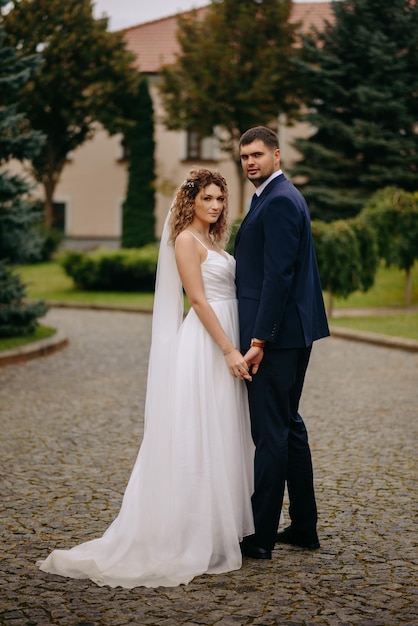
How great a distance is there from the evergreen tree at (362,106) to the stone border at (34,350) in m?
13.7

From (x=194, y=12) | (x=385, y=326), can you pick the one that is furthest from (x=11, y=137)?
A: (x=194, y=12)

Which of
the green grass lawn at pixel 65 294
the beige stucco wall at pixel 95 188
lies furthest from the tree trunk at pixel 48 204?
the green grass lawn at pixel 65 294

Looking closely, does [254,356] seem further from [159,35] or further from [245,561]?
[159,35]

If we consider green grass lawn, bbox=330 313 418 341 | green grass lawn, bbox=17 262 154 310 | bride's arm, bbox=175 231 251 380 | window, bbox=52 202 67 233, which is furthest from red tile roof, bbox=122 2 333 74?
bride's arm, bbox=175 231 251 380

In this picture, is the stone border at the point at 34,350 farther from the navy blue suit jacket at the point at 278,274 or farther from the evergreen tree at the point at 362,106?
the evergreen tree at the point at 362,106

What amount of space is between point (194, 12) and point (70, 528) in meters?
29.0

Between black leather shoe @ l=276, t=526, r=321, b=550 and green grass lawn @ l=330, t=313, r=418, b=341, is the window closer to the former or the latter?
green grass lawn @ l=330, t=313, r=418, b=341

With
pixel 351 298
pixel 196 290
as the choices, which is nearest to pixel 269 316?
pixel 196 290

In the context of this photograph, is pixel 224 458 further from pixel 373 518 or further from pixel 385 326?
pixel 385 326

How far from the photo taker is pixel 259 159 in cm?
478

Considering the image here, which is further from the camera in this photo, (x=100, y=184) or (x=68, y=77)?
(x=100, y=184)

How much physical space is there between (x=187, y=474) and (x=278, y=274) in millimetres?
1063

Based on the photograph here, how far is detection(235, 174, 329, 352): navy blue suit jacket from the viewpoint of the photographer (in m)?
4.65

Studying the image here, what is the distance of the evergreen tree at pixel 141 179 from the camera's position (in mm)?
35719
